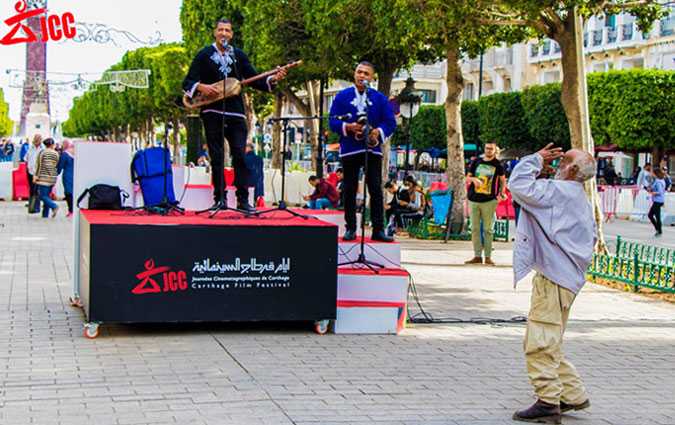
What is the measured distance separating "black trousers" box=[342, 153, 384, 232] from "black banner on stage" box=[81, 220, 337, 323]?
4.26ft

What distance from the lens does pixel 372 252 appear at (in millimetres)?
10000

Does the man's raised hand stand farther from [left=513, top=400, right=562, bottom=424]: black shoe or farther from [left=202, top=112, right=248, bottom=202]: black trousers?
[left=202, top=112, right=248, bottom=202]: black trousers

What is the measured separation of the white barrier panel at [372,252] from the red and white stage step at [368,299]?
357mm

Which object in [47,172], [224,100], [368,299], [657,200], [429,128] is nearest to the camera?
[368,299]

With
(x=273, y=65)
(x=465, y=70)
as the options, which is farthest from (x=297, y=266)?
(x=465, y=70)

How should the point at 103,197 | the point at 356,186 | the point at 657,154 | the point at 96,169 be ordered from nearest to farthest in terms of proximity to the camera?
the point at 103,197 < the point at 356,186 < the point at 96,169 < the point at 657,154

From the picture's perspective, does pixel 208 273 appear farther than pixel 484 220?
No

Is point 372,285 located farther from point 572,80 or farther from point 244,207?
point 572,80

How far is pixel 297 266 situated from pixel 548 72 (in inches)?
2308

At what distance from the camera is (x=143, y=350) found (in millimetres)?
8508

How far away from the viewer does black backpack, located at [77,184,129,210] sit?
10.5 m

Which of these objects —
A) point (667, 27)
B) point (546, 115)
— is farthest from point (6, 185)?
point (667, 27)

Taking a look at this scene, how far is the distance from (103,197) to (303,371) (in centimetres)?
345

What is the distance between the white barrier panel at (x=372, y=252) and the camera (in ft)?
32.8
